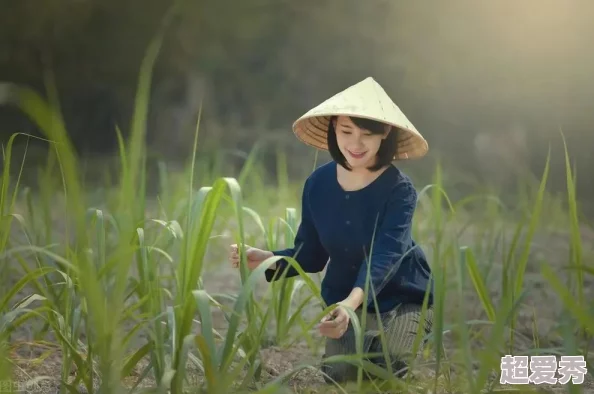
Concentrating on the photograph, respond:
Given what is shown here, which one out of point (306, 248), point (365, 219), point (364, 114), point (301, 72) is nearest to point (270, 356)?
point (306, 248)

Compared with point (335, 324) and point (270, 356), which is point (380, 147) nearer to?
point (335, 324)

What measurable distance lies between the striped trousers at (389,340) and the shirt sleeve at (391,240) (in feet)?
0.14

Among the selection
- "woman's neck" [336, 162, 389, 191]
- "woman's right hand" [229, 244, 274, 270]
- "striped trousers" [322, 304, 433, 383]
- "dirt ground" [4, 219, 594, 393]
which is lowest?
"dirt ground" [4, 219, 594, 393]

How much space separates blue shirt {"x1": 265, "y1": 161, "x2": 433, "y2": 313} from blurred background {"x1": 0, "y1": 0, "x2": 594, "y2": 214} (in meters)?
1.21

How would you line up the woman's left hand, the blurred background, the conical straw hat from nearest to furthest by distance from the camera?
the woman's left hand < the conical straw hat < the blurred background

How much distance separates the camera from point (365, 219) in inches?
36.5

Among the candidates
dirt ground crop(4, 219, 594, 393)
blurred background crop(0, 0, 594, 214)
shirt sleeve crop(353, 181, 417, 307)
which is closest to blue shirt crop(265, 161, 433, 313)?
shirt sleeve crop(353, 181, 417, 307)

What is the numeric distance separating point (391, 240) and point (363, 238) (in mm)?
47

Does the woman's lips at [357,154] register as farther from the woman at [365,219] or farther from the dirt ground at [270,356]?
the dirt ground at [270,356]

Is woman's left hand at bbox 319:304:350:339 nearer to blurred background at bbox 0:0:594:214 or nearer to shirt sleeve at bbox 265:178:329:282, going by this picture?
shirt sleeve at bbox 265:178:329:282

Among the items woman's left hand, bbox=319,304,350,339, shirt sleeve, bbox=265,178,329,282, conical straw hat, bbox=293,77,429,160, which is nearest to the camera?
woman's left hand, bbox=319,304,350,339

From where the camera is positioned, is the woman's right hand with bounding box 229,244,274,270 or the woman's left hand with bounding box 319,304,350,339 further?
the woman's right hand with bounding box 229,244,274,270

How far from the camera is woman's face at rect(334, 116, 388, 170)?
0.91 m

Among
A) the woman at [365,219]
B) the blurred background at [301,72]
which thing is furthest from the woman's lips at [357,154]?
the blurred background at [301,72]
